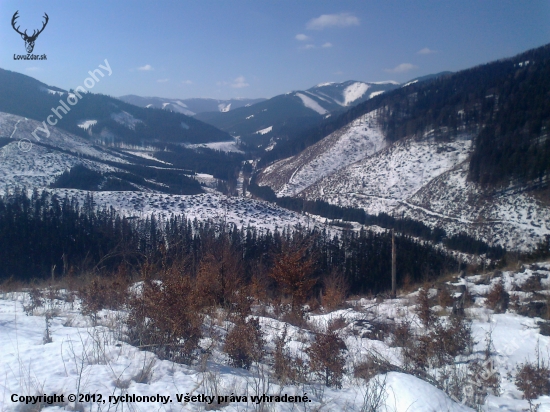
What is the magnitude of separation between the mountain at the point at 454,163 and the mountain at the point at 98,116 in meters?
68.6

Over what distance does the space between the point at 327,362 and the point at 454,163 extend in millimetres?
54601

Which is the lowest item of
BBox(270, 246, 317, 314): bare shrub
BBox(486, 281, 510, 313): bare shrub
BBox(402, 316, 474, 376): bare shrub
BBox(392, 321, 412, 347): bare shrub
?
BBox(486, 281, 510, 313): bare shrub

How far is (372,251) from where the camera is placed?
1252 inches

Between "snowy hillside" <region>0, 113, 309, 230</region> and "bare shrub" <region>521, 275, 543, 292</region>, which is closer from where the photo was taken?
"bare shrub" <region>521, 275, 543, 292</region>

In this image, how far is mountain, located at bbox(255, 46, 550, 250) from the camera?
3700 centimetres

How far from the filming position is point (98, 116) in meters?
132

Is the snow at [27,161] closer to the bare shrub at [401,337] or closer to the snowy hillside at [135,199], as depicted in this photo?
the snowy hillside at [135,199]

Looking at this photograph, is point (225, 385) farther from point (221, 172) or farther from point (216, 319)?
point (221, 172)

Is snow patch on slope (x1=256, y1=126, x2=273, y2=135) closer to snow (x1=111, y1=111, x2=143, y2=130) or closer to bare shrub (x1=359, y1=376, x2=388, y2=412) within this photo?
snow (x1=111, y1=111, x2=143, y2=130)

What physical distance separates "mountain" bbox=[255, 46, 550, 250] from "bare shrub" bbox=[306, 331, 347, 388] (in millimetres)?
33327

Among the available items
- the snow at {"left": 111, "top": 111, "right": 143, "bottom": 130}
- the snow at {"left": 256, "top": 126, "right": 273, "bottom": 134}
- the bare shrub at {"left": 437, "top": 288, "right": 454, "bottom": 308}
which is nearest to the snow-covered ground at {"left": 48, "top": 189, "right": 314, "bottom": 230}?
the bare shrub at {"left": 437, "top": 288, "right": 454, "bottom": 308}

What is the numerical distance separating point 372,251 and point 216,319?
89.1 ft

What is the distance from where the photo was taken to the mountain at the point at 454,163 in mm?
37000

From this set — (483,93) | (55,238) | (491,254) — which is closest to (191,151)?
(483,93)
